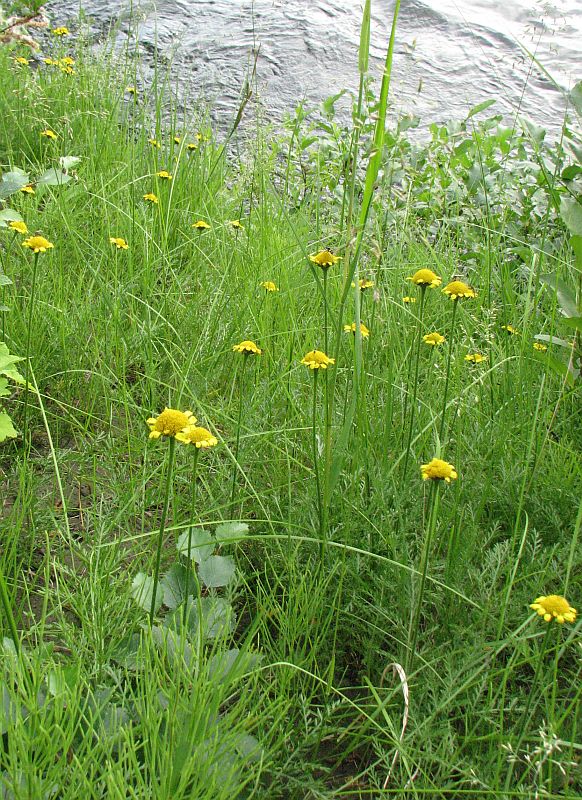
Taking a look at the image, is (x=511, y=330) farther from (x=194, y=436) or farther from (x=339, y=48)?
(x=339, y=48)

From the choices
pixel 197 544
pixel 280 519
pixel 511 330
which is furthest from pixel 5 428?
pixel 511 330

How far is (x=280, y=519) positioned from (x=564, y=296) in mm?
1002

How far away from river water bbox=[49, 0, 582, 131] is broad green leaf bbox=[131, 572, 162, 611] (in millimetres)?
3721

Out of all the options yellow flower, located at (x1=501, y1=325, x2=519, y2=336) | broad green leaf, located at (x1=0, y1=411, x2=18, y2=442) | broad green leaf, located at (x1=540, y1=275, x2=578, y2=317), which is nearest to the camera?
broad green leaf, located at (x1=0, y1=411, x2=18, y2=442)

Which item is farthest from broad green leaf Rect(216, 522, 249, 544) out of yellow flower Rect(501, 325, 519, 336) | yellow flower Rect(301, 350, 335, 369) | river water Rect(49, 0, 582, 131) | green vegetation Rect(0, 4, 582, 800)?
river water Rect(49, 0, 582, 131)

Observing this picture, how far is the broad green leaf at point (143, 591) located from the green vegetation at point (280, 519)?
1 centimetres

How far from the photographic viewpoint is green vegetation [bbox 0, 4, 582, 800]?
44.9 inches

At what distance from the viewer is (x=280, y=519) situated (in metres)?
1.69

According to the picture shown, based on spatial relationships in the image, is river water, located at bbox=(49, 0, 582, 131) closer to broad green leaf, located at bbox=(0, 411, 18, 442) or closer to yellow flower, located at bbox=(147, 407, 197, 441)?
broad green leaf, located at bbox=(0, 411, 18, 442)

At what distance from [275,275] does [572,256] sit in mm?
1176

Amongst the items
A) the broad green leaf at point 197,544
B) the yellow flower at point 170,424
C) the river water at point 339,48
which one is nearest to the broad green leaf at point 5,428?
the broad green leaf at point 197,544

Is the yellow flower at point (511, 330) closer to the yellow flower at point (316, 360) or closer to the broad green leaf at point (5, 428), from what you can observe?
the yellow flower at point (316, 360)

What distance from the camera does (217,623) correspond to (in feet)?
4.53

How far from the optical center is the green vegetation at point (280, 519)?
1.14 m
